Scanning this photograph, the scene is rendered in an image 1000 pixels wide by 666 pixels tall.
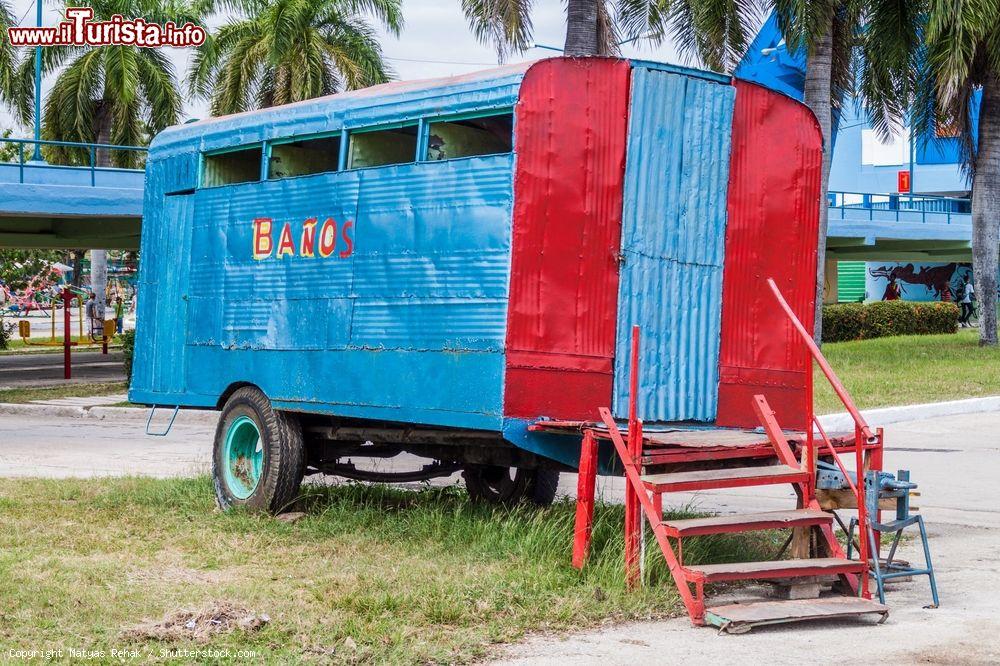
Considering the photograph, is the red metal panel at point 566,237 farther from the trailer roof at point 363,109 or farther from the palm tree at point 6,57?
the palm tree at point 6,57

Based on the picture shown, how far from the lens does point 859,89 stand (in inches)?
1171

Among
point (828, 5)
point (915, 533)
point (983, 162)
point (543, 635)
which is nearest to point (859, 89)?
point (983, 162)

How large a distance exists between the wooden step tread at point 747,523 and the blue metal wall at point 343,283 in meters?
1.46

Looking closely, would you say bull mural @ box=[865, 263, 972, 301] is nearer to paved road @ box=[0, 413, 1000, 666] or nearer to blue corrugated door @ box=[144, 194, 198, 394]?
paved road @ box=[0, 413, 1000, 666]

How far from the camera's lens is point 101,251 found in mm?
47688

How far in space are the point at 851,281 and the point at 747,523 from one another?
2332 inches

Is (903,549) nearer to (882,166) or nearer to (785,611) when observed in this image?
(785,611)

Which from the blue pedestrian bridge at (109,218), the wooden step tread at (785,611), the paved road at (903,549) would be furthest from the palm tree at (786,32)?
the wooden step tread at (785,611)

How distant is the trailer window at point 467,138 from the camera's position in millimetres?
8562

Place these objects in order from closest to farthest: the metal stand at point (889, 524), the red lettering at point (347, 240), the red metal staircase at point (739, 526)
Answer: the red metal staircase at point (739, 526), the metal stand at point (889, 524), the red lettering at point (347, 240)

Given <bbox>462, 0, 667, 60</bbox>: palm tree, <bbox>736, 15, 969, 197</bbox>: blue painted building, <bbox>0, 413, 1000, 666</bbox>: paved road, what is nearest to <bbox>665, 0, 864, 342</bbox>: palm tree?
<bbox>462, 0, 667, 60</bbox>: palm tree

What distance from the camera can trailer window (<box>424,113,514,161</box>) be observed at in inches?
337

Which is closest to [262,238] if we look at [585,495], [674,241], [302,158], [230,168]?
[302,158]

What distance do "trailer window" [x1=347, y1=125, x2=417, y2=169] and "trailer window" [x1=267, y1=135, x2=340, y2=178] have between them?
2.38 ft
